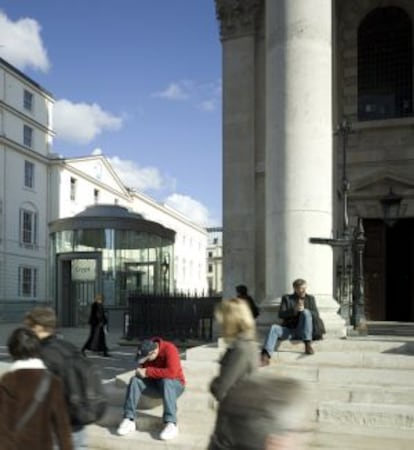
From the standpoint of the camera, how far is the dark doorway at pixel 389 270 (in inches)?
701

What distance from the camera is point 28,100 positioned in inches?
2034

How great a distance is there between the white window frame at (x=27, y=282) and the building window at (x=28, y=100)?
38.5ft

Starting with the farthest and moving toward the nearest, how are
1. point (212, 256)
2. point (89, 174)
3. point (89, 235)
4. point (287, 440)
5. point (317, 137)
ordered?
point (212, 256) < point (89, 174) < point (89, 235) < point (317, 137) < point (287, 440)

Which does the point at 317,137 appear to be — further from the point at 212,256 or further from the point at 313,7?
the point at 212,256

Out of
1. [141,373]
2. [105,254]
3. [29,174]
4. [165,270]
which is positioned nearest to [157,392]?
[141,373]

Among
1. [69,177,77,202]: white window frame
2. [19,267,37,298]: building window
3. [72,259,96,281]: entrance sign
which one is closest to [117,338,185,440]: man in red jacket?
[72,259,96,281]: entrance sign

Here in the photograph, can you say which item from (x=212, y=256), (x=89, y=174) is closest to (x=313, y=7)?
(x=89, y=174)

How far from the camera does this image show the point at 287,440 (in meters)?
2.63

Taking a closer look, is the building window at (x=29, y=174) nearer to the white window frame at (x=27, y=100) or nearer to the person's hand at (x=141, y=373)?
the white window frame at (x=27, y=100)

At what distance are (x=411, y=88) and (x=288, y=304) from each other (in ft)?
32.5

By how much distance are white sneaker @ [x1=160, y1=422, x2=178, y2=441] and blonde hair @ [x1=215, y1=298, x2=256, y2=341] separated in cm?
319

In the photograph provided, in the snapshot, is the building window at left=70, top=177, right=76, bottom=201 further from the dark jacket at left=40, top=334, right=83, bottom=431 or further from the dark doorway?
the dark jacket at left=40, top=334, right=83, bottom=431

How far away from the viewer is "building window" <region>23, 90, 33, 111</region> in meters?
51.1

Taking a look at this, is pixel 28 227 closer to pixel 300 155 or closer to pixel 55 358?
pixel 300 155
